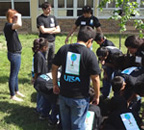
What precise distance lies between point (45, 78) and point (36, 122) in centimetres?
78

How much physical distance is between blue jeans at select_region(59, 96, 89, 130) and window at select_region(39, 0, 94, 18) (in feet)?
35.8

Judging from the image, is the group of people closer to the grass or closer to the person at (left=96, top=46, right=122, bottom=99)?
the person at (left=96, top=46, right=122, bottom=99)

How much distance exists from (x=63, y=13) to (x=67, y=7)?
519 mm

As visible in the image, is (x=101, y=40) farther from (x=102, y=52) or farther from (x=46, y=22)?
(x=46, y=22)

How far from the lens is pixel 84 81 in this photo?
7.61ft

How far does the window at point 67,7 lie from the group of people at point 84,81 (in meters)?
8.52

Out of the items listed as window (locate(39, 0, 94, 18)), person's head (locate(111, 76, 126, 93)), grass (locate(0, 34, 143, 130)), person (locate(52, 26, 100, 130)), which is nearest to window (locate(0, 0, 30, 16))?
window (locate(39, 0, 94, 18))

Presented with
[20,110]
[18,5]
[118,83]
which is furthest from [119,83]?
[18,5]

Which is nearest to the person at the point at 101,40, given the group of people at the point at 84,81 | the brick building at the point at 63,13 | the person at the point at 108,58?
the group of people at the point at 84,81

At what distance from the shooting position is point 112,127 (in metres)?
2.77

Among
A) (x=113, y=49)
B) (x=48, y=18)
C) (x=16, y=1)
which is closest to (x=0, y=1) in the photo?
(x=16, y=1)

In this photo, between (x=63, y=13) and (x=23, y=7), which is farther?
(x=63, y=13)

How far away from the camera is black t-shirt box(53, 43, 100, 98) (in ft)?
7.24

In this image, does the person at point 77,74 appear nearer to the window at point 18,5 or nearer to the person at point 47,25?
the person at point 47,25
